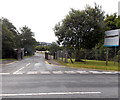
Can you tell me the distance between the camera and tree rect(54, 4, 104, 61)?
22000mm

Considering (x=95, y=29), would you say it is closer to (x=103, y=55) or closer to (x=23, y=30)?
(x=103, y=55)

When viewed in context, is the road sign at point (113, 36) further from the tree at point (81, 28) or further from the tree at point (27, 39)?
the tree at point (27, 39)

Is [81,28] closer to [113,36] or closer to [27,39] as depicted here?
[113,36]

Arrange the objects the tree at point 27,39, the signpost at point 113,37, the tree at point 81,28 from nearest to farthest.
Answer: the tree at point 81,28 < the signpost at point 113,37 < the tree at point 27,39

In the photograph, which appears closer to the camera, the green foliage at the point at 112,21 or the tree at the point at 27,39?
the green foliage at the point at 112,21

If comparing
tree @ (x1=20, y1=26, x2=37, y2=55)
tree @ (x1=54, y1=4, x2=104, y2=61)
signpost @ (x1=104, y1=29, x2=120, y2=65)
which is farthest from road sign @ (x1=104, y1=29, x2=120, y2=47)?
tree @ (x1=20, y1=26, x2=37, y2=55)

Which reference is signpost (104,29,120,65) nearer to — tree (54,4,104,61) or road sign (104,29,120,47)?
road sign (104,29,120,47)

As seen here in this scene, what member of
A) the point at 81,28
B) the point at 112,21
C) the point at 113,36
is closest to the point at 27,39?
the point at 112,21

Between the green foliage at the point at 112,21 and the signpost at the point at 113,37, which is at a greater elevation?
the green foliage at the point at 112,21

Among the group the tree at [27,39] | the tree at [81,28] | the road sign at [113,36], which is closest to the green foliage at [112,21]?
the road sign at [113,36]

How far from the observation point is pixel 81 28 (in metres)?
22.2

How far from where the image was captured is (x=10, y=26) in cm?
5578

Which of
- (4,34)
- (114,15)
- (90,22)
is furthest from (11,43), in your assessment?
(114,15)

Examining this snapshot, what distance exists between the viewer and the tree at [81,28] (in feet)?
72.2
